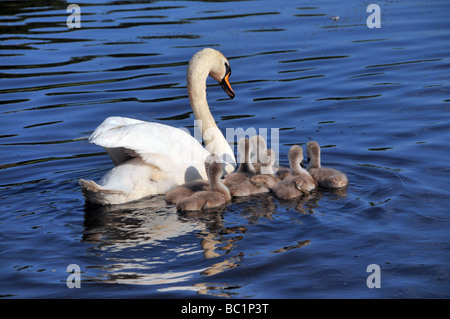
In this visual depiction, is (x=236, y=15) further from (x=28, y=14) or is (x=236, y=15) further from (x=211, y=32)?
(x=28, y=14)

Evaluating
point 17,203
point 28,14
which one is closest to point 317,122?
point 17,203

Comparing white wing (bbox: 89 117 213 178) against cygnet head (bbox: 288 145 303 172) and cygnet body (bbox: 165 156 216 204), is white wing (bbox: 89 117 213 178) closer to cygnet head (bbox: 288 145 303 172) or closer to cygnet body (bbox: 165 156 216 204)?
cygnet body (bbox: 165 156 216 204)

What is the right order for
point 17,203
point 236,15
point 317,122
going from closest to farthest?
1. point 17,203
2. point 317,122
3. point 236,15

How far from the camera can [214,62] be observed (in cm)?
1038

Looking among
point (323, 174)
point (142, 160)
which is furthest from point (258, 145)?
point (142, 160)

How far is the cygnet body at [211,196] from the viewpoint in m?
8.27

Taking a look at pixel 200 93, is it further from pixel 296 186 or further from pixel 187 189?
pixel 296 186

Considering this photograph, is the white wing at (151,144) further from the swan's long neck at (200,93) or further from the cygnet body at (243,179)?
the swan's long neck at (200,93)

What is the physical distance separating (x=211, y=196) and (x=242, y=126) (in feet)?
12.7

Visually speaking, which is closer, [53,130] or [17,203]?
[17,203]

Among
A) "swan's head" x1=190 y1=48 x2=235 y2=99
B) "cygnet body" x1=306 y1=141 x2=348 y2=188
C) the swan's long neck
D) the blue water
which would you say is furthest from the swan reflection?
"swan's head" x1=190 y1=48 x2=235 y2=99

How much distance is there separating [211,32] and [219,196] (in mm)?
9897
